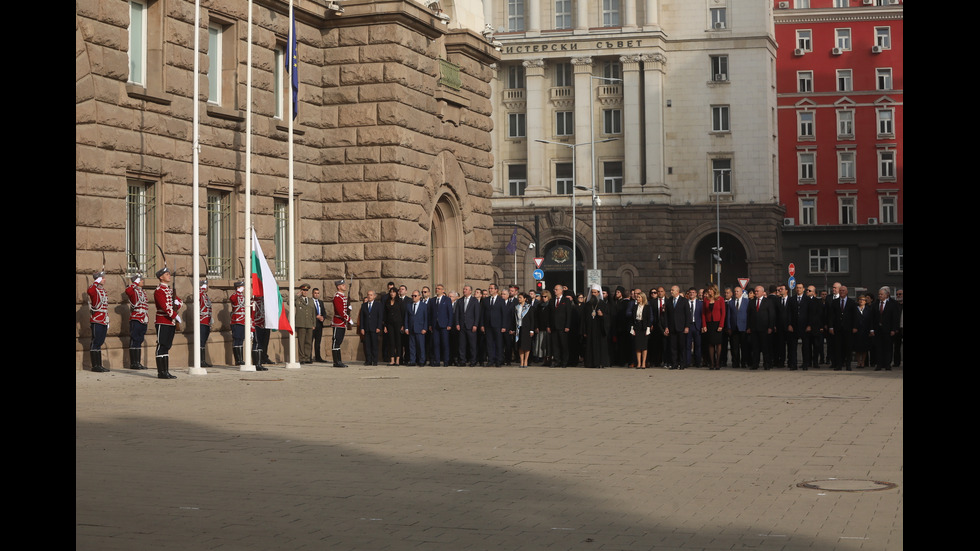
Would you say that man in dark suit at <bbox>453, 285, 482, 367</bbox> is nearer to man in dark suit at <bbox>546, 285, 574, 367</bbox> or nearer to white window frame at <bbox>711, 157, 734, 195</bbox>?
man in dark suit at <bbox>546, 285, 574, 367</bbox>

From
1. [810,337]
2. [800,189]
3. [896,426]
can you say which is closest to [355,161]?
[810,337]

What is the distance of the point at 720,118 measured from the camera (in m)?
75.6

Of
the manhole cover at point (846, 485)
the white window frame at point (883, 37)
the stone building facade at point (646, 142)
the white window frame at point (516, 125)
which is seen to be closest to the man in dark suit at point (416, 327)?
the manhole cover at point (846, 485)

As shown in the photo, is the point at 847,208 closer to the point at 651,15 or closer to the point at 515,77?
the point at 651,15

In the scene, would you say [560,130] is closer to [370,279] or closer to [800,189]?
[800,189]

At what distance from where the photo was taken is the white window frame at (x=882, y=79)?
85.9m

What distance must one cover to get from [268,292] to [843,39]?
2724 inches

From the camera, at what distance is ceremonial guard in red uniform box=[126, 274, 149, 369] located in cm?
2275

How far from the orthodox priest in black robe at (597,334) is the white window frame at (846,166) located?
58.1m

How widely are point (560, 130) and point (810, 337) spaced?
1928 inches

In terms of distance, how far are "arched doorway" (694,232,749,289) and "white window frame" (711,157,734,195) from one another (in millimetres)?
2582

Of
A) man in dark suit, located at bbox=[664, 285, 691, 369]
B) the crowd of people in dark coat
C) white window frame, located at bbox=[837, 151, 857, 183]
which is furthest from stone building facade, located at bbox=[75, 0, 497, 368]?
white window frame, located at bbox=[837, 151, 857, 183]

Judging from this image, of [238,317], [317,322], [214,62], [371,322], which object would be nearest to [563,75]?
[371,322]
